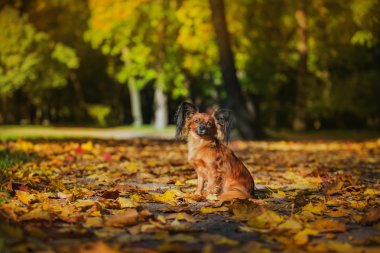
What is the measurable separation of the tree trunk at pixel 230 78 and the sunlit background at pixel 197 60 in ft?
0.12

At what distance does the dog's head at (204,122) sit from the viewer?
5.91m

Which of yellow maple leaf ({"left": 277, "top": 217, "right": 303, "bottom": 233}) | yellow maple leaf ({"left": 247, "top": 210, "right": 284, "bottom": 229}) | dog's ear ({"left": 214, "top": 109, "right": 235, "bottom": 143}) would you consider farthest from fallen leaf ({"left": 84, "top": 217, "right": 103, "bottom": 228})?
dog's ear ({"left": 214, "top": 109, "right": 235, "bottom": 143})

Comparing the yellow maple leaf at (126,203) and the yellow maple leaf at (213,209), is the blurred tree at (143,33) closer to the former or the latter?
the yellow maple leaf at (126,203)

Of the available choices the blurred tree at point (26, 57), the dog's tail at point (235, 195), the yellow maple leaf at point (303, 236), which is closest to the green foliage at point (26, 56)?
the blurred tree at point (26, 57)

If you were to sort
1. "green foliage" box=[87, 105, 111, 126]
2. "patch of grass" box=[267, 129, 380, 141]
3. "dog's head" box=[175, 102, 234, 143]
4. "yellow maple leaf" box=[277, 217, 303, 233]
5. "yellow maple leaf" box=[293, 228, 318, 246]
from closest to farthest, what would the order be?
"yellow maple leaf" box=[293, 228, 318, 246], "yellow maple leaf" box=[277, 217, 303, 233], "dog's head" box=[175, 102, 234, 143], "patch of grass" box=[267, 129, 380, 141], "green foliage" box=[87, 105, 111, 126]

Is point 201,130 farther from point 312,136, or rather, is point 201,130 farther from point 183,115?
point 312,136

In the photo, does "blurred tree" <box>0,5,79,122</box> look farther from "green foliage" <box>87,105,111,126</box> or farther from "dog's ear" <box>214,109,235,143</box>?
"dog's ear" <box>214,109,235,143</box>

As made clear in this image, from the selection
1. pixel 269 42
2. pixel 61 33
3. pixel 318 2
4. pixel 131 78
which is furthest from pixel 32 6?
pixel 318 2

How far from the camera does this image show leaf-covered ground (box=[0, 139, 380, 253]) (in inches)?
150

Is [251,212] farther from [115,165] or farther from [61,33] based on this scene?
[61,33]

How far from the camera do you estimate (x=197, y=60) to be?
2803 centimetres

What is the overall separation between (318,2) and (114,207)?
944 inches

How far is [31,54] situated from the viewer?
30891mm

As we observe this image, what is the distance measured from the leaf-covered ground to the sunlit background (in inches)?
442
